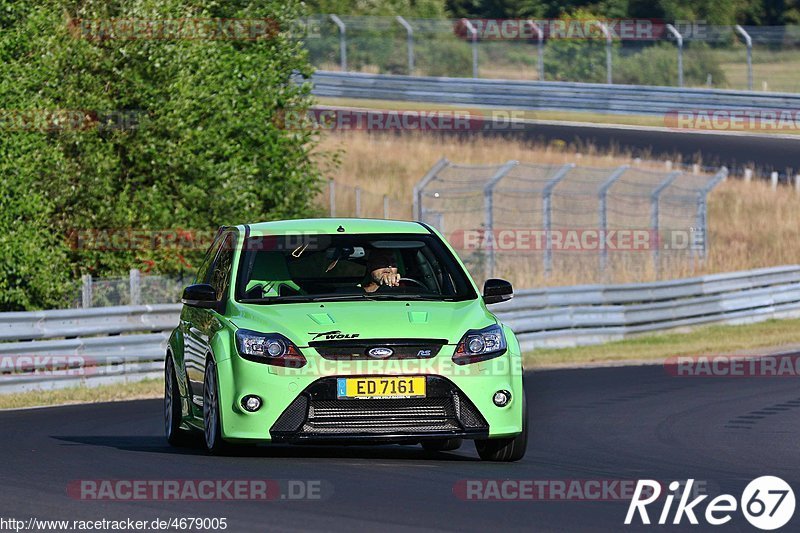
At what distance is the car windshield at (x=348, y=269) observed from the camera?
440 inches

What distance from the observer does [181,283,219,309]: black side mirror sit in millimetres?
11148

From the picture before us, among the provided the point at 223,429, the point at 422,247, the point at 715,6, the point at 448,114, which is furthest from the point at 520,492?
the point at 715,6

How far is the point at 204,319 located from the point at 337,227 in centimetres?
112

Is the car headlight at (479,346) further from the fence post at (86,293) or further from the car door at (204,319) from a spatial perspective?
the fence post at (86,293)

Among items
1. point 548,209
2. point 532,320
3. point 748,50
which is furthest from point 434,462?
point 748,50

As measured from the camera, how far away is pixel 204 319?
37.4ft

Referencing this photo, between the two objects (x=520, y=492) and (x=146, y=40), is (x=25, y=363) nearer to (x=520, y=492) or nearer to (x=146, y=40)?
(x=146, y=40)

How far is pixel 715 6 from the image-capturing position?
65750mm

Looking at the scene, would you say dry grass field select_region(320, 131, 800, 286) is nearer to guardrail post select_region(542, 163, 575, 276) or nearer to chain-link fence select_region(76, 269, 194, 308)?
guardrail post select_region(542, 163, 575, 276)

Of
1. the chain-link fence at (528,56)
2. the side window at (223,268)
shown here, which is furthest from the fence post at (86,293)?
the chain-link fence at (528,56)

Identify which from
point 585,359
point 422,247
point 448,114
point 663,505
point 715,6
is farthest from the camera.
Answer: point 715,6

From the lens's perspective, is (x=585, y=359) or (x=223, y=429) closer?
(x=223, y=429)

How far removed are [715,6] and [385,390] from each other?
190ft

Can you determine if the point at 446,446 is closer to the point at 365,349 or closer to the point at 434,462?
the point at 434,462
